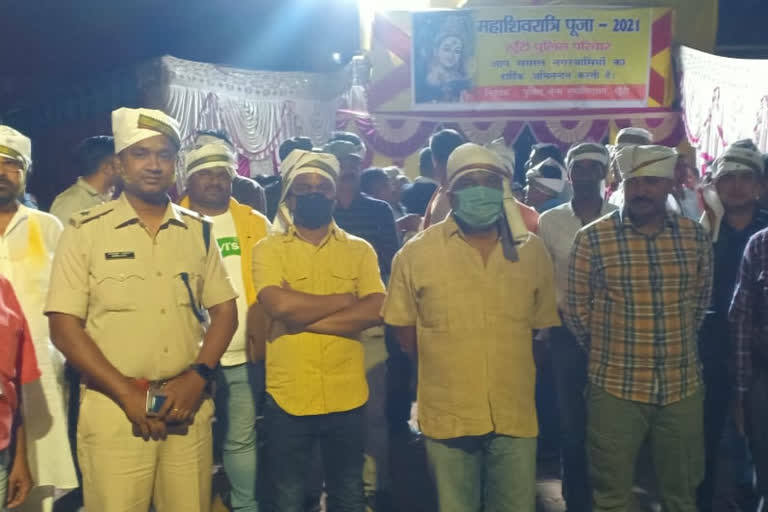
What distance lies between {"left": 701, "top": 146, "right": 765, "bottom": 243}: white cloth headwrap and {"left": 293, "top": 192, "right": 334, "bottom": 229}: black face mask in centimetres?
198

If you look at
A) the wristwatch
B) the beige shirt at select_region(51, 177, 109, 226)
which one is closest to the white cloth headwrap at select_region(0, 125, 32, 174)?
the beige shirt at select_region(51, 177, 109, 226)

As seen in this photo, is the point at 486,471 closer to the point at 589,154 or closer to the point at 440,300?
the point at 440,300

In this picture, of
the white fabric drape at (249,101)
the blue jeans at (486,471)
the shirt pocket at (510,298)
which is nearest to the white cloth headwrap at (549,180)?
the shirt pocket at (510,298)

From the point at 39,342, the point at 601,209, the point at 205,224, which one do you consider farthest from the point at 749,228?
the point at 39,342

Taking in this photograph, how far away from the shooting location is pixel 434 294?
3.50 metres

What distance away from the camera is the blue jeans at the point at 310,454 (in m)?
3.63

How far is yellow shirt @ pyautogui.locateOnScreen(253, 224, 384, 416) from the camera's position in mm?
3626

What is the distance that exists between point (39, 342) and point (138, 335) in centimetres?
111

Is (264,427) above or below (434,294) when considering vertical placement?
below

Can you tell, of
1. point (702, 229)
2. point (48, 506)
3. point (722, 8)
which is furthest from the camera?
point (722, 8)

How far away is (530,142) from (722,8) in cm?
526

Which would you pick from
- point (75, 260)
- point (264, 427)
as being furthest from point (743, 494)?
point (75, 260)

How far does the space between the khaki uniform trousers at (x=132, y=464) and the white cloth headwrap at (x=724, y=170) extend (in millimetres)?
2770

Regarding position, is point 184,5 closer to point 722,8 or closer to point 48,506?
point 48,506
